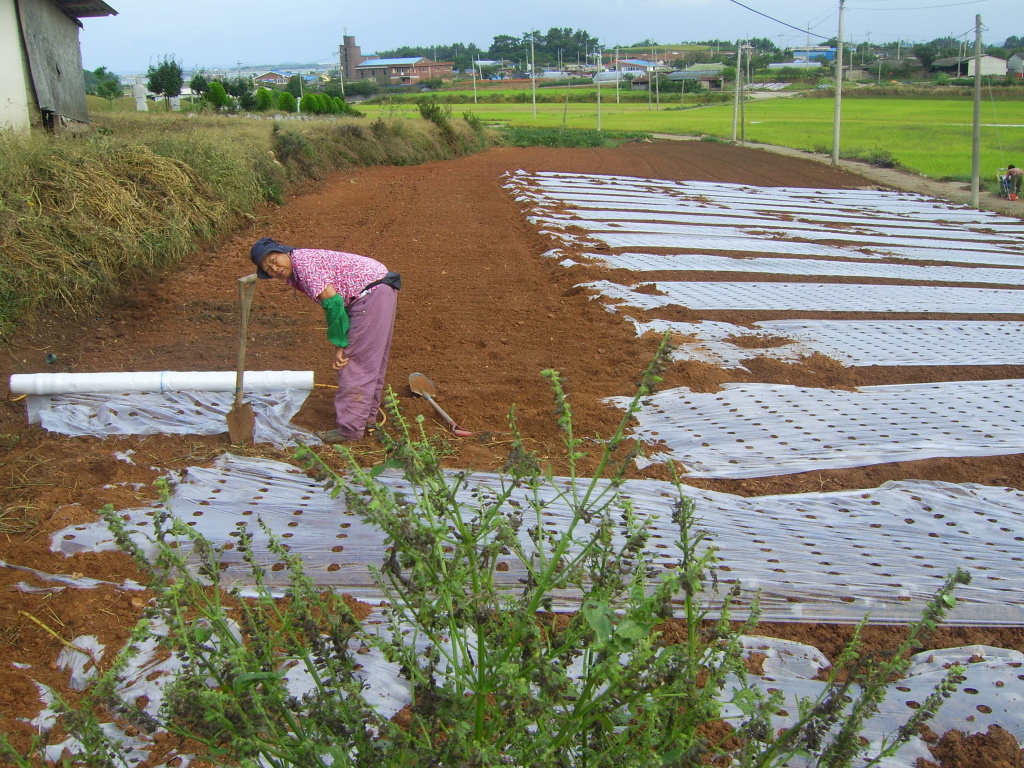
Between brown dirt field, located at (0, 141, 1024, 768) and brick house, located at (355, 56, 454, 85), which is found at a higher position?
brick house, located at (355, 56, 454, 85)

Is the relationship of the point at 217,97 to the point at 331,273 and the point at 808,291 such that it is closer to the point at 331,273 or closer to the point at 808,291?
the point at 808,291

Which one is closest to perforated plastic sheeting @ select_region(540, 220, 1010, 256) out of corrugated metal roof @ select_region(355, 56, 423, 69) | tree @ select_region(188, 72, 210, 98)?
tree @ select_region(188, 72, 210, 98)

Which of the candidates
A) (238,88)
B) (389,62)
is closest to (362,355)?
(238,88)

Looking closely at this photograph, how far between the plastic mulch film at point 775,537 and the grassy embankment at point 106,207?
323 centimetres

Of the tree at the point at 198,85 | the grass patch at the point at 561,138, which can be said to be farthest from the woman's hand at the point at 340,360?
the grass patch at the point at 561,138

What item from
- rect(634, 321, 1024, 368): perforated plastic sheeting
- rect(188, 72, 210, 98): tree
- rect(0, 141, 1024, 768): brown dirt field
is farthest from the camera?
rect(188, 72, 210, 98): tree

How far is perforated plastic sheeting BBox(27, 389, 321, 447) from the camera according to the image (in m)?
3.92

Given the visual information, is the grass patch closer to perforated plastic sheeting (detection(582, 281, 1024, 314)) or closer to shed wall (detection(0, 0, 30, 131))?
shed wall (detection(0, 0, 30, 131))

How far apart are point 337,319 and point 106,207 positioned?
13.4ft

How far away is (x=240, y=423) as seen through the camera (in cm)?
378

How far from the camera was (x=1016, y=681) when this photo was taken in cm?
224

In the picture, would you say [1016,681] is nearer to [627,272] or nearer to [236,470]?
[236,470]

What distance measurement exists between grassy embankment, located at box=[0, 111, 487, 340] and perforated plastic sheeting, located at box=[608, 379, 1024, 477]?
14.2 feet

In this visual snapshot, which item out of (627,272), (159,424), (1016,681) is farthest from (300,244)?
(1016,681)
